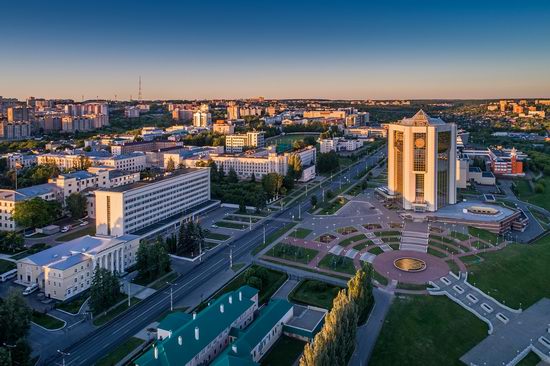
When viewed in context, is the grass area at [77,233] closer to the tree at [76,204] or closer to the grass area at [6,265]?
the tree at [76,204]

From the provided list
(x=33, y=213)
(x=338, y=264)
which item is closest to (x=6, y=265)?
(x=33, y=213)

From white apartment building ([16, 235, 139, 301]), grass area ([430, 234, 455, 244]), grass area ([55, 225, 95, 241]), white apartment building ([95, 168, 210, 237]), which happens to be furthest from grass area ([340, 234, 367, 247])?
grass area ([55, 225, 95, 241])

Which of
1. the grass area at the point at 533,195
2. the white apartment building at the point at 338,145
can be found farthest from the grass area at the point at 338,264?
the white apartment building at the point at 338,145

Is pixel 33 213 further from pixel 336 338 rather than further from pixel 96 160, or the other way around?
pixel 336 338

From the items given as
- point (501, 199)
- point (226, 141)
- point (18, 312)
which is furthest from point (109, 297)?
point (226, 141)

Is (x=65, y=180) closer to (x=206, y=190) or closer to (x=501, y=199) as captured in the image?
(x=206, y=190)

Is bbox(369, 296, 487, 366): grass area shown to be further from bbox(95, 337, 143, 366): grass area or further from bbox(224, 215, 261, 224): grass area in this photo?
bbox(224, 215, 261, 224): grass area
